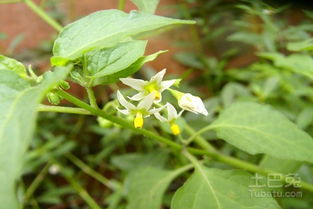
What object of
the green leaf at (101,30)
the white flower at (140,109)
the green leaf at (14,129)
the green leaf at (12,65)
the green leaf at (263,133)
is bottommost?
the green leaf at (263,133)

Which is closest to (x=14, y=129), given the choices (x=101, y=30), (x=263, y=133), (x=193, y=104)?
(x=101, y=30)

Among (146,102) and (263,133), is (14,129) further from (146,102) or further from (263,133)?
(263,133)

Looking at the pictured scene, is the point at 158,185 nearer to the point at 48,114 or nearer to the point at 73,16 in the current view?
the point at 48,114

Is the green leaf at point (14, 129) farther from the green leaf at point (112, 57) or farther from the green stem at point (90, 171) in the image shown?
the green stem at point (90, 171)

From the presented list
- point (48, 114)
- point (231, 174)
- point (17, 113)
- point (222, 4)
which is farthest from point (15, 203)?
point (222, 4)

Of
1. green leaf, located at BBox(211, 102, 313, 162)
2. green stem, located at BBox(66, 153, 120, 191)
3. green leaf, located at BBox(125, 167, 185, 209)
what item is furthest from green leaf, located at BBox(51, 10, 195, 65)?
green stem, located at BBox(66, 153, 120, 191)

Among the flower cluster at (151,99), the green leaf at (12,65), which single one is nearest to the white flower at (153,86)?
the flower cluster at (151,99)
